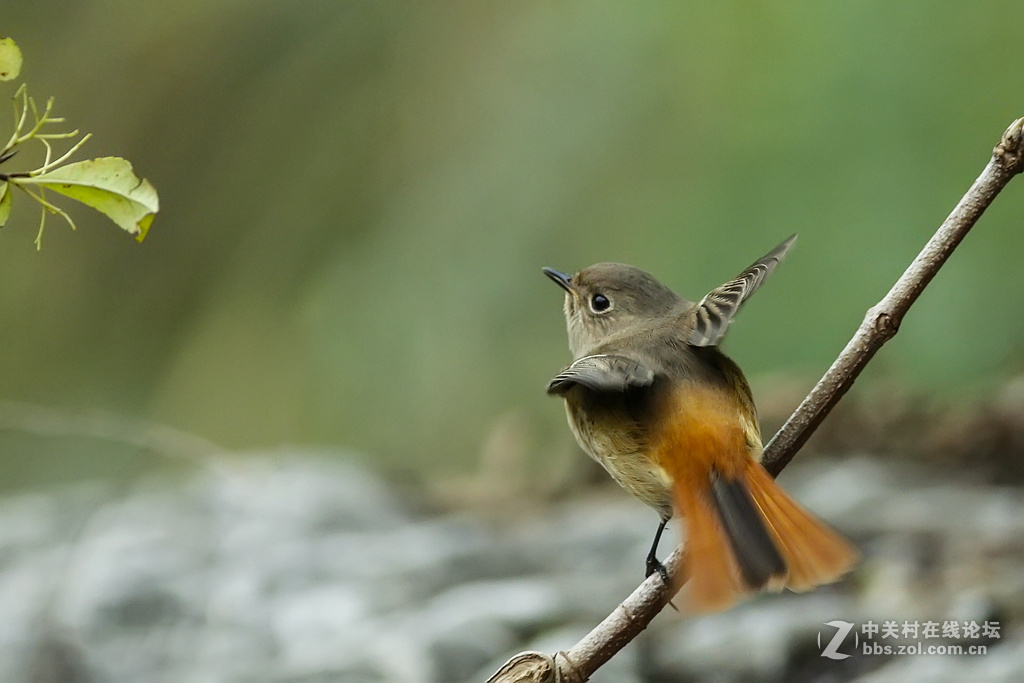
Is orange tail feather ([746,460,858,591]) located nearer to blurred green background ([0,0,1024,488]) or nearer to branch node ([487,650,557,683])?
branch node ([487,650,557,683])

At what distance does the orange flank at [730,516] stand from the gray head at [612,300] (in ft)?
0.73

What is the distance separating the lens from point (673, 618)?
157cm

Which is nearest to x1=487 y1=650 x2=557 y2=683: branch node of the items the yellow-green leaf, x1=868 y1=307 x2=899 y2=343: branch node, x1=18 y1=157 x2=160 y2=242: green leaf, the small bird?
the small bird

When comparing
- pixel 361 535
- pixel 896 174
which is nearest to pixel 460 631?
pixel 361 535

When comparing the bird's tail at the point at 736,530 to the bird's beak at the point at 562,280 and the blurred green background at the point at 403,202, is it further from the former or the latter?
the blurred green background at the point at 403,202

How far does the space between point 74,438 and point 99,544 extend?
222 millimetres

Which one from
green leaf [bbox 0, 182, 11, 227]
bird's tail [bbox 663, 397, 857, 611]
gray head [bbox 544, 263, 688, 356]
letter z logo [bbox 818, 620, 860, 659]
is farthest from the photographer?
letter z logo [bbox 818, 620, 860, 659]

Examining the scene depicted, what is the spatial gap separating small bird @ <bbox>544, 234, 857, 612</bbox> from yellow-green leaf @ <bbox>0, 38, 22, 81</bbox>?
0.45m

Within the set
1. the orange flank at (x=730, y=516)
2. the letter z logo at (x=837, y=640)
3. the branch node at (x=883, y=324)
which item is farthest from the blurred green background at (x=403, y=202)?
the branch node at (x=883, y=324)

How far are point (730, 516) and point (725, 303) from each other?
0.18m

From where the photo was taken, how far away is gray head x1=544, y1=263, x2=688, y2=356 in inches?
49.4

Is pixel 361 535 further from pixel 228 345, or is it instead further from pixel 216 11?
pixel 216 11

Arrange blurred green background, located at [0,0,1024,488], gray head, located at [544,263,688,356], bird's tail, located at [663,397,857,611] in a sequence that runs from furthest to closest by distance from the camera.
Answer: blurred green background, located at [0,0,1024,488] → gray head, located at [544,263,688,356] → bird's tail, located at [663,397,857,611]

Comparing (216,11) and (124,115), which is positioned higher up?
(216,11)
